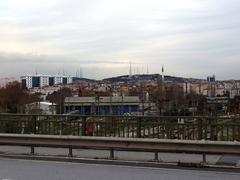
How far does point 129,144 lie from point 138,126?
1.50 m

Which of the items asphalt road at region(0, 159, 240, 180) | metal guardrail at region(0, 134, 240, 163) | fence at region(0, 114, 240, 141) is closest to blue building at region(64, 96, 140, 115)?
fence at region(0, 114, 240, 141)

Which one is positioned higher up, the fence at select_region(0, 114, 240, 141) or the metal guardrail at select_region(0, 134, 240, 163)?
the fence at select_region(0, 114, 240, 141)

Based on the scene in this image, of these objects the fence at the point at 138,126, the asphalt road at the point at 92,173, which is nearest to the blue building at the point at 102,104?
the fence at the point at 138,126

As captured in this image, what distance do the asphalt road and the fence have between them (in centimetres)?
281

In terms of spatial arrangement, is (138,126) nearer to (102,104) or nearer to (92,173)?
(92,173)

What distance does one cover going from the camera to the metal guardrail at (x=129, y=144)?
1209cm

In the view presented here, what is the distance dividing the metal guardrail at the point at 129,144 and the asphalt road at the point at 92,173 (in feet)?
3.59

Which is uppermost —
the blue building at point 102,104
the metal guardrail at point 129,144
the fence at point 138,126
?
the fence at point 138,126

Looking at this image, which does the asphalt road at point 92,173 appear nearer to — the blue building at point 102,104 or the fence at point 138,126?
the fence at point 138,126

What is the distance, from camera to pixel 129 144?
13234 millimetres

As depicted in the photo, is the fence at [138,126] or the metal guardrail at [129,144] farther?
the fence at [138,126]

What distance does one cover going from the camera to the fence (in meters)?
13.9

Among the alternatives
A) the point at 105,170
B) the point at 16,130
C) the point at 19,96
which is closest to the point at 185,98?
the point at 19,96

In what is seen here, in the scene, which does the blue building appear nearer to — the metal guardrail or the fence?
the fence
